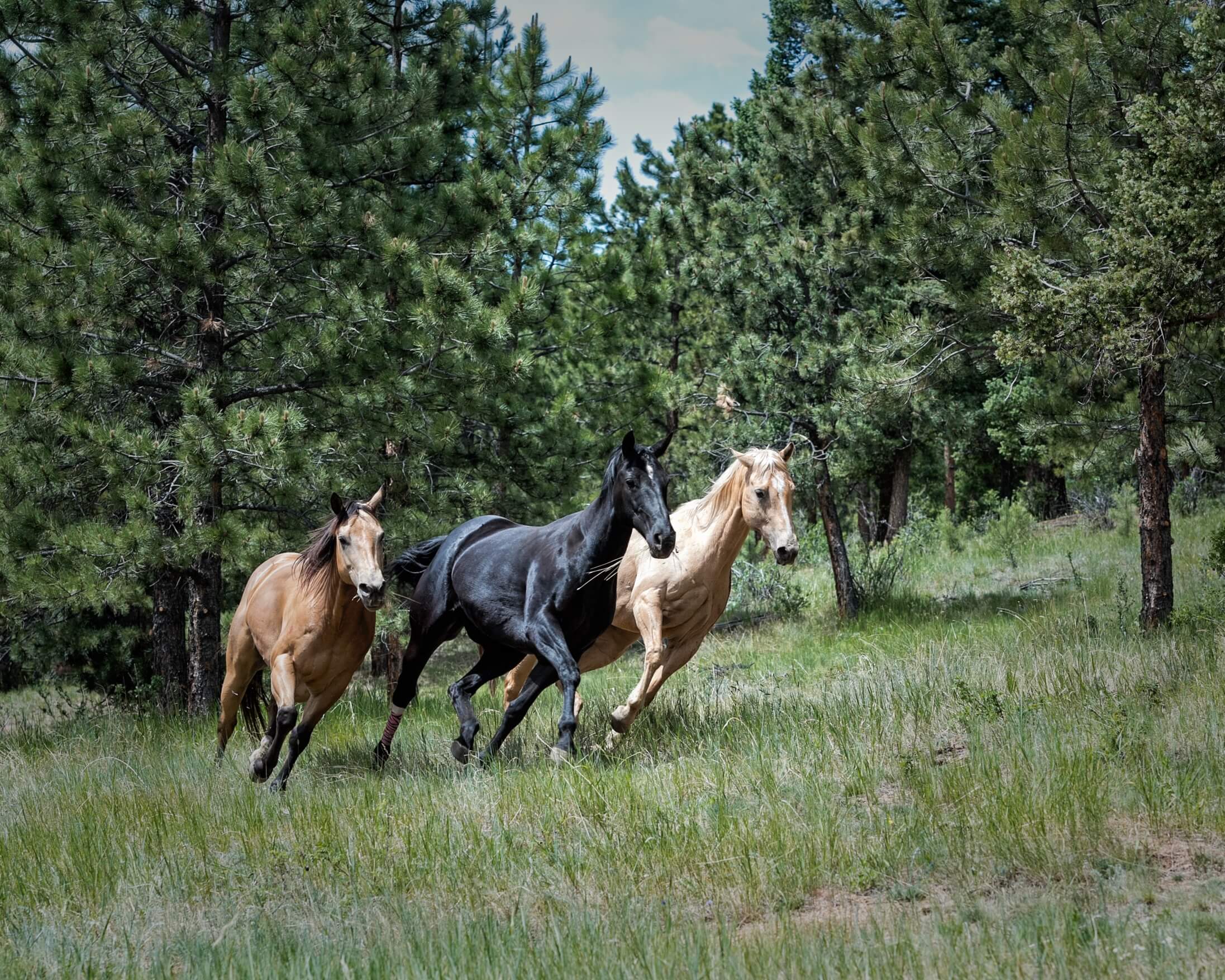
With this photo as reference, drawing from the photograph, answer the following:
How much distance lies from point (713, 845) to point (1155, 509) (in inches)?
237

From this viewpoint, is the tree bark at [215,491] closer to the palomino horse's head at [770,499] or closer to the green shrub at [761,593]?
the palomino horse's head at [770,499]

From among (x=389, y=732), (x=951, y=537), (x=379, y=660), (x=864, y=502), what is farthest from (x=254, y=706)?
(x=864, y=502)

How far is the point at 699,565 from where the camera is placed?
7676mm

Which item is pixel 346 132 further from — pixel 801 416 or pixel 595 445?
pixel 801 416

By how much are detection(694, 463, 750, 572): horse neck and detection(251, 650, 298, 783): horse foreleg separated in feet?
9.69

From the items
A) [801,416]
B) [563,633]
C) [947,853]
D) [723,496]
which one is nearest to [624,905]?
[947,853]

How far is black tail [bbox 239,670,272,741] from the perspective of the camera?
796cm

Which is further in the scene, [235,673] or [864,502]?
[864,502]

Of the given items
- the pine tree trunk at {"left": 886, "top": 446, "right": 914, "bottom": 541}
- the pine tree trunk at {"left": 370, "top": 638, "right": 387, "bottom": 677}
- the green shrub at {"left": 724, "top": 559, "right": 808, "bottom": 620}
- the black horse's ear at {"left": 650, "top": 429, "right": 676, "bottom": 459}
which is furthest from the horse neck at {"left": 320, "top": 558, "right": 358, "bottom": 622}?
the pine tree trunk at {"left": 886, "top": 446, "right": 914, "bottom": 541}

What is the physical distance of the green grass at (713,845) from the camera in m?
3.68

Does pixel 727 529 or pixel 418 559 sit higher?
pixel 727 529

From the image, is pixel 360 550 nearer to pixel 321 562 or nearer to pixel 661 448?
pixel 321 562

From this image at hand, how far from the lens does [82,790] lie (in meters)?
6.72

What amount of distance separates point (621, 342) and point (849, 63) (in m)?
3.88
